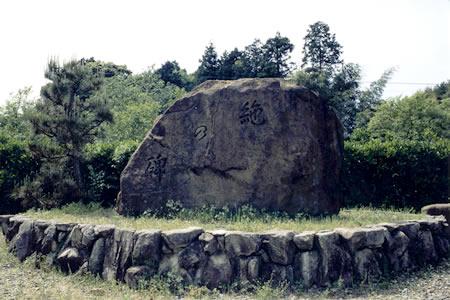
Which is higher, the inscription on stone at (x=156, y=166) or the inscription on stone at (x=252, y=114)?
the inscription on stone at (x=252, y=114)

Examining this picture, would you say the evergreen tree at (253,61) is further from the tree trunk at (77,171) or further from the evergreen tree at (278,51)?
the tree trunk at (77,171)

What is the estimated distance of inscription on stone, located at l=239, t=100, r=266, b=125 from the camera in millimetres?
10531

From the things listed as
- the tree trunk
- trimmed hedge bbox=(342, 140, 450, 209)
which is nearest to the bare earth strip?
the tree trunk

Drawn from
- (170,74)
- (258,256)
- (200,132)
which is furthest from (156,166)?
(170,74)

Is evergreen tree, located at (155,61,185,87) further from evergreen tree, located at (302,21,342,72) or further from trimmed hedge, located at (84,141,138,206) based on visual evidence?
trimmed hedge, located at (84,141,138,206)

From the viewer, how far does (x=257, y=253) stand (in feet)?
25.5

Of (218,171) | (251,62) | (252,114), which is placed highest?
(251,62)

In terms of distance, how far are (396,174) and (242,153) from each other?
6229 mm

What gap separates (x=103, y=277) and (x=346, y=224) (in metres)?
4.40

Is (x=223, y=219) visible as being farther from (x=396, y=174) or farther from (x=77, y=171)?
(x=396, y=174)

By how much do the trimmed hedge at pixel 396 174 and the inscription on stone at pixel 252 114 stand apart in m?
4.99

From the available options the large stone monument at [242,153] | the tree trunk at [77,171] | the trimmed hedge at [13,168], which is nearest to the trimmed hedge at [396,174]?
the large stone monument at [242,153]

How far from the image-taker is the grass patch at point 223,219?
8.59 metres

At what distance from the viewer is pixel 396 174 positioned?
569 inches
